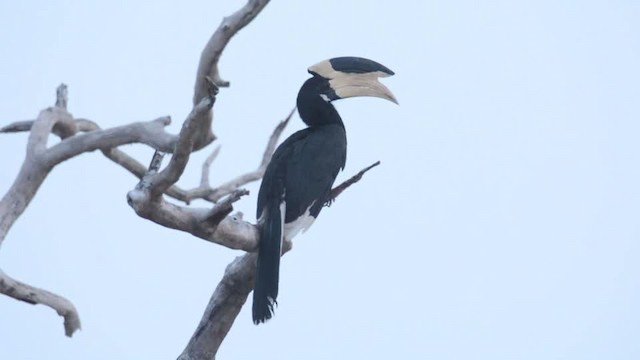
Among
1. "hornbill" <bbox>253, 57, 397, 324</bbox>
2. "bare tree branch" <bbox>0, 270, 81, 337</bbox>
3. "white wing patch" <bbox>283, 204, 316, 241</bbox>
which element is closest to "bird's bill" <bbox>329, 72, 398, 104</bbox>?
"hornbill" <bbox>253, 57, 397, 324</bbox>

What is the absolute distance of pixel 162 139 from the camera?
6.06 metres

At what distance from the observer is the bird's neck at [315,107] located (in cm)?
554

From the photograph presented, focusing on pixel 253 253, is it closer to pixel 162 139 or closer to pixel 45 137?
pixel 162 139

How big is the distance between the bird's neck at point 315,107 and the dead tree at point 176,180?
0.47m

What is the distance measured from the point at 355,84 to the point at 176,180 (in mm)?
1898

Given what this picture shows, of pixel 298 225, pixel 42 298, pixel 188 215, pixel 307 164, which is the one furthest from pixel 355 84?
pixel 42 298

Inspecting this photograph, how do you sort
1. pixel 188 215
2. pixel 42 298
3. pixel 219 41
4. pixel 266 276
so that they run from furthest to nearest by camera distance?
pixel 219 41 < pixel 42 298 < pixel 266 276 < pixel 188 215

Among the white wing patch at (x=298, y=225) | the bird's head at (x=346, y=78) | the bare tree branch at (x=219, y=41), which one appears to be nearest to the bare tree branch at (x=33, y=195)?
the bare tree branch at (x=219, y=41)

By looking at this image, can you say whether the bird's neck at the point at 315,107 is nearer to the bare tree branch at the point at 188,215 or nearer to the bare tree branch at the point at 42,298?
the bare tree branch at the point at 188,215

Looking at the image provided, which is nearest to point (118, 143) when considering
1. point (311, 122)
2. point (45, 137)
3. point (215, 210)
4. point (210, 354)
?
point (45, 137)

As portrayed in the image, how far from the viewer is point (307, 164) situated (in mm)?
5121

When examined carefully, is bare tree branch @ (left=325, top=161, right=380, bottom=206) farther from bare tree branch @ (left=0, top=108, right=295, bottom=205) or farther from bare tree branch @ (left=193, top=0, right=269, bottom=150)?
bare tree branch @ (left=0, top=108, right=295, bottom=205)

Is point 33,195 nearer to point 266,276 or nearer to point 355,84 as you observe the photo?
point 355,84

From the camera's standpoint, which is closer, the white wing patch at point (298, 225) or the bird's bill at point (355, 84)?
the white wing patch at point (298, 225)
